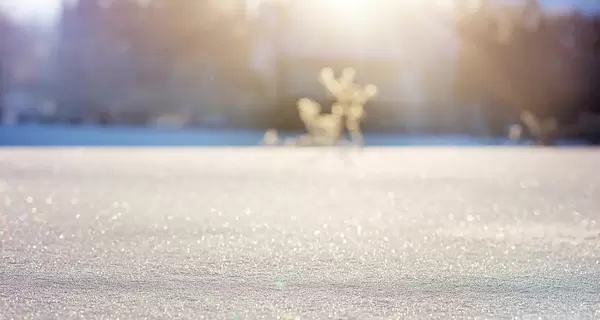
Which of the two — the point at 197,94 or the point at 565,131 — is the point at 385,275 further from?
the point at 197,94

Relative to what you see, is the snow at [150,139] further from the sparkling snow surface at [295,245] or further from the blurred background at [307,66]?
the sparkling snow surface at [295,245]

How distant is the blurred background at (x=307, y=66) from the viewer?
19906mm

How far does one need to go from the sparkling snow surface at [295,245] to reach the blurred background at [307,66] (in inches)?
473

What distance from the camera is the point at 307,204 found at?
5.74 meters

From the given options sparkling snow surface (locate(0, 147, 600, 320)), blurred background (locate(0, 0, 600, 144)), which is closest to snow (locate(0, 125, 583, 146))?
blurred background (locate(0, 0, 600, 144))

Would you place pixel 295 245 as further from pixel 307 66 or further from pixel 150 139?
pixel 307 66

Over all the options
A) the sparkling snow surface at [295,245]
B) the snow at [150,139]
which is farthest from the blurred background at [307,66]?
the sparkling snow surface at [295,245]

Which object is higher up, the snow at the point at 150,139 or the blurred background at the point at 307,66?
the blurred background at the point at 307,66

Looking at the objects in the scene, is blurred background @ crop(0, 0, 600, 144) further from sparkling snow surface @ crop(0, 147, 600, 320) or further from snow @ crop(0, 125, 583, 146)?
sparkling snow surface @ crop(0, 147, 600, 320)

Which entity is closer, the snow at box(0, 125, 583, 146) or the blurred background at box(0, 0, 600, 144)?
the snow at box(0, 125, 583, 146)

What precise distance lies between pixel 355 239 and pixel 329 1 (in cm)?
1720

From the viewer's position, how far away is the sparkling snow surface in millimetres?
2805

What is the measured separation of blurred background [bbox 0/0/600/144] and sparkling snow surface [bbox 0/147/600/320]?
12024 millimetres

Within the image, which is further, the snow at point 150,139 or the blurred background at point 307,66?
the blurred background at point 307,66
